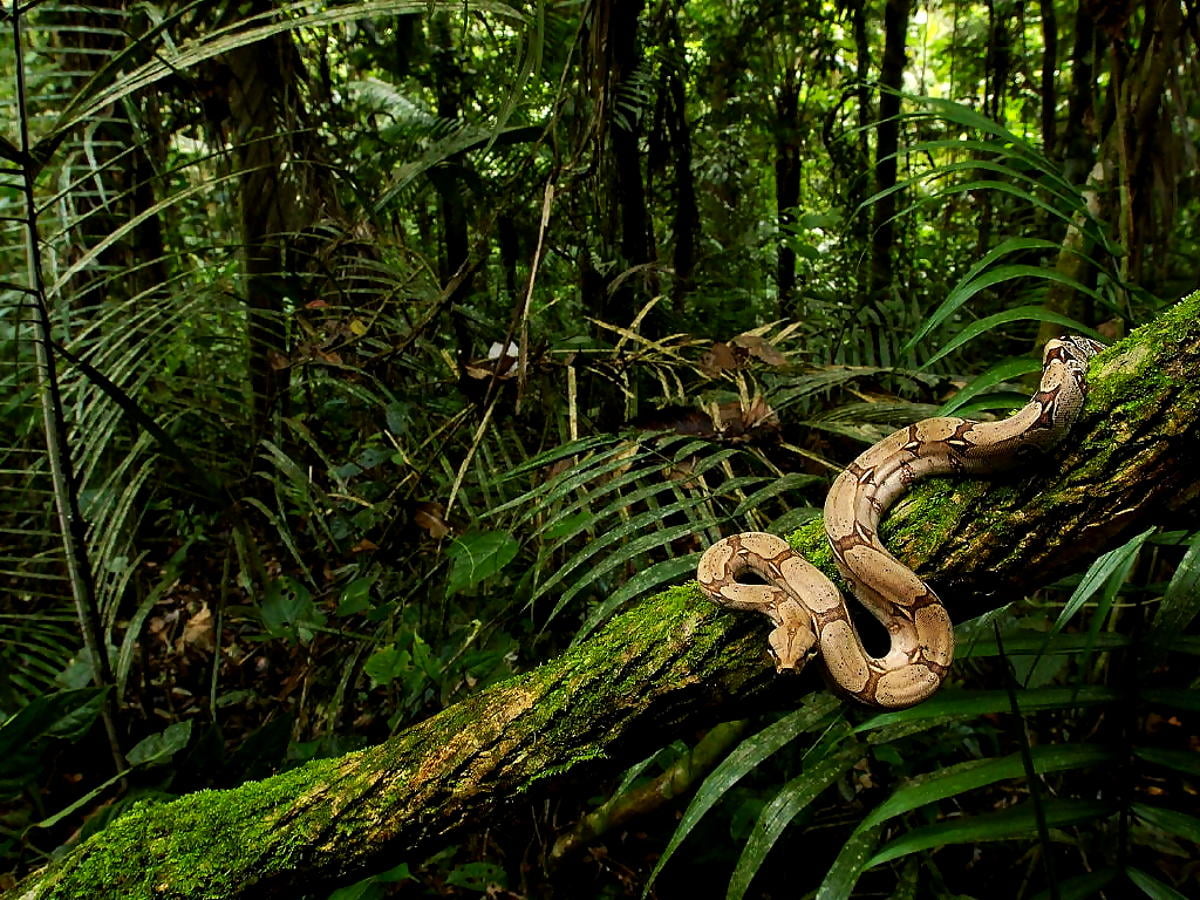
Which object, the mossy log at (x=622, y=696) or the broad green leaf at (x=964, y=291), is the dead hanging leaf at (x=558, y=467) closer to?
the mossy log at (x=622, y=696)

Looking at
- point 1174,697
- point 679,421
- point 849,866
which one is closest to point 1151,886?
point 1174,697

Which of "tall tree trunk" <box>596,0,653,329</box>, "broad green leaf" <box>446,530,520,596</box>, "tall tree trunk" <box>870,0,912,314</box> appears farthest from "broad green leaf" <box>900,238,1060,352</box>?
"tall tree trunk" <box>870,0,912,314</box>

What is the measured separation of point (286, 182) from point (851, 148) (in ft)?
18.0

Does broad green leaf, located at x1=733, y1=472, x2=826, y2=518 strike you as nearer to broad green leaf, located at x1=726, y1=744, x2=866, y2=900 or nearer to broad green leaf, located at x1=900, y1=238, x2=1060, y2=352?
broad green leaf, located at x1=900, y1=238, x2=1060, y2=352

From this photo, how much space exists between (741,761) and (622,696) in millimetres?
572

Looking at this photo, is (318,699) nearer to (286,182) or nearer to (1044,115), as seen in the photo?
(286,182)

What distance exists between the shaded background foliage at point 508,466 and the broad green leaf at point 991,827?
0.01 m

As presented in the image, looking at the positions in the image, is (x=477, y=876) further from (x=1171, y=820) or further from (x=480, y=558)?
(x=1171, y=820)

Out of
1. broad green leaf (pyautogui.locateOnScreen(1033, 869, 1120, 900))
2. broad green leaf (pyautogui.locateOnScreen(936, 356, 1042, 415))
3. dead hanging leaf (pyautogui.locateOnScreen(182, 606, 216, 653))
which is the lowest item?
dead hanging leaf (pyautogui.locateOnScreen(182, 606, 216, 653))

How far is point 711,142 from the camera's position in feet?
26.4

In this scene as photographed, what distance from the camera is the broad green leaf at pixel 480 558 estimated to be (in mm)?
2553

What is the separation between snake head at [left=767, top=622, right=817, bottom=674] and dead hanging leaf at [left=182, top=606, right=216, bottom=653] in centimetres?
382

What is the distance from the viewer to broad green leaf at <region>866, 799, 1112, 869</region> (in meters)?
1.87

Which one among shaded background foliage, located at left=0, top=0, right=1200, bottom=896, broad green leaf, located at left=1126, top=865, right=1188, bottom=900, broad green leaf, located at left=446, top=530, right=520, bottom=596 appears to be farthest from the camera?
broad green leaf, located at left=446, top=530, right=520, bottom=596
